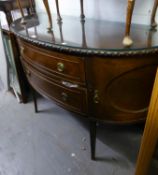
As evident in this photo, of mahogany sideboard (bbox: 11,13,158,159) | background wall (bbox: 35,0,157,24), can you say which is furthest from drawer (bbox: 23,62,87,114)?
background wall (bbox: 35,0,157,24)

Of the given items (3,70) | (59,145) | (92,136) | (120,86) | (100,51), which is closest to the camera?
(100,51)

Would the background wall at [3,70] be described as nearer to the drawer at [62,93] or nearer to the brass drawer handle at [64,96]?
the drawer at [62,93]

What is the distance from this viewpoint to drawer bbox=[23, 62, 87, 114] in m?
1.10

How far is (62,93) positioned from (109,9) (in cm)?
68

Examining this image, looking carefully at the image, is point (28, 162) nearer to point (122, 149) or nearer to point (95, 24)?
point (122, 149)

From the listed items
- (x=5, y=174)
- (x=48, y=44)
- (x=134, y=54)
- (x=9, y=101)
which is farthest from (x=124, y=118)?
(x=9, y=101)

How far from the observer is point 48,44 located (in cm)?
102

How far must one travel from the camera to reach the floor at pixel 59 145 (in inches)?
52.6

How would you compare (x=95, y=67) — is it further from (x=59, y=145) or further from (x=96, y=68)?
(x=59, y=145)

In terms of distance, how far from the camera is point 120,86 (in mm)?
991

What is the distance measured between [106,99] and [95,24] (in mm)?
559

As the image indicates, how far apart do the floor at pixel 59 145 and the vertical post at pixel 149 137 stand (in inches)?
11.8

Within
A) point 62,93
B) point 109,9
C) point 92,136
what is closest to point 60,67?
point 62,93

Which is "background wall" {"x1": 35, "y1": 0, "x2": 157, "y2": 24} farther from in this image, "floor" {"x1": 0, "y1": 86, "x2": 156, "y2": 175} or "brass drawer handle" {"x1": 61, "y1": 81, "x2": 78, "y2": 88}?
"floor" {"x1": 0, "y1": 86, "x2": 156, "y2": 175}
